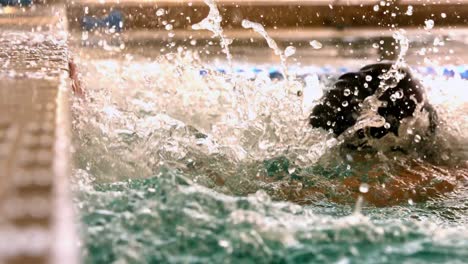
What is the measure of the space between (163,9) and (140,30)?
0.82 ft

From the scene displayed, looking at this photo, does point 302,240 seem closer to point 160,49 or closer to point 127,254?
point 127,254

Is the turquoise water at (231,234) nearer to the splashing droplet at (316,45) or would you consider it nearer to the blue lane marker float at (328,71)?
the blue lane marker float at (328,71)

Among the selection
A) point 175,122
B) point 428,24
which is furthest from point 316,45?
point 175,122

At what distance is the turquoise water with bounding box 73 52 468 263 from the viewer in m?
1.09

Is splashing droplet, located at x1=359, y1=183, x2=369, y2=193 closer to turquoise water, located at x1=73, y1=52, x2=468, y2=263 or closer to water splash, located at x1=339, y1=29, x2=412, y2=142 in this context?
turquoise water, located at x1=73, y1=52, x2=468, y2=263

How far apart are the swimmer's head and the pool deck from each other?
112 cm

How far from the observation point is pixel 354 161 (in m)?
2.24

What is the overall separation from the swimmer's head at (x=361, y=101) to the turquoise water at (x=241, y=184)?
0.07m

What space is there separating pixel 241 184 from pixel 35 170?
1268mm

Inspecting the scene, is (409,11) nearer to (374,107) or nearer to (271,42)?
(271,42)

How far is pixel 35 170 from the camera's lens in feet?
2.41

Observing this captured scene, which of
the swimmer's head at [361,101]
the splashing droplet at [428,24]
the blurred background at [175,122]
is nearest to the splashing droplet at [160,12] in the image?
the blurred background at [175,122]

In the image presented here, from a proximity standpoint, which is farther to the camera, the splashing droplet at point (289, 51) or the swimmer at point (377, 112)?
the splashing droplet at point (289, 51)

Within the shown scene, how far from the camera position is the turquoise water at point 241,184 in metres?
1.09
